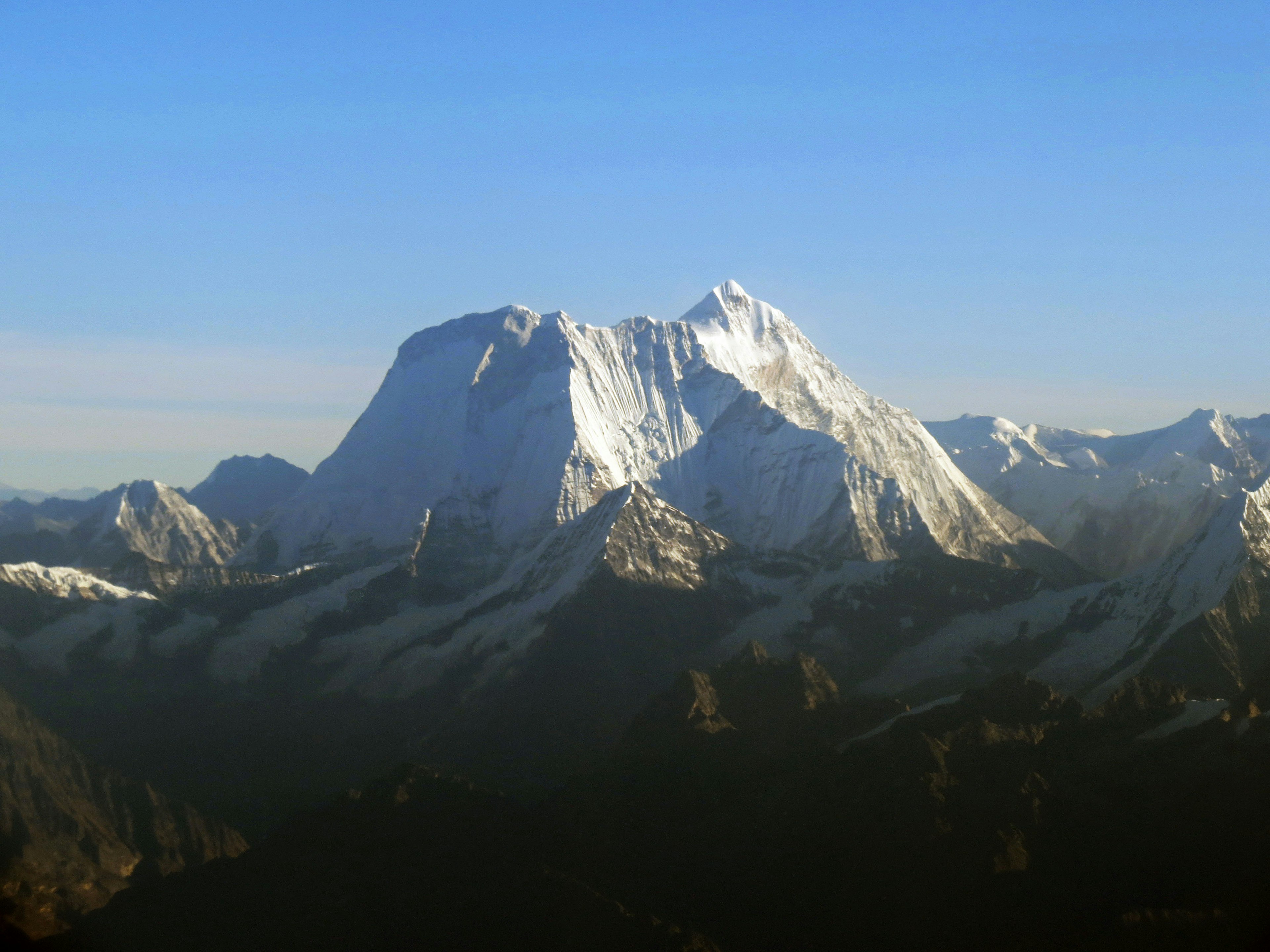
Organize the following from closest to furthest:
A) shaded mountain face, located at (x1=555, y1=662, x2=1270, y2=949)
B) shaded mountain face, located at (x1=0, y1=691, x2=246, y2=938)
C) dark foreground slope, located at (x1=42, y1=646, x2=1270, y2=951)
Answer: shaded mountain face, located at (x1=555, y1=662, x2=1270, y2=949)
dark foreground slope, located at (x1=42, y1=646, x2=1270, y2=951)
shaded mountain face, located at (x1=0, y1=691, x2=246, y2=938)

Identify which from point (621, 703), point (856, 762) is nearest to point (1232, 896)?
point (856, 762)

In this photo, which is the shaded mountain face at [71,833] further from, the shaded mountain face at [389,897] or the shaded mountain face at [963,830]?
the shaded mountain face at [963,830]

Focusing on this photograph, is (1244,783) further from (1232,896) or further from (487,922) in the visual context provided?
(487,922)

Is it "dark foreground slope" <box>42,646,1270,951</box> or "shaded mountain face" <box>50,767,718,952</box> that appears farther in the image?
"shaded mountain face" <box>50,767,718,952</box>

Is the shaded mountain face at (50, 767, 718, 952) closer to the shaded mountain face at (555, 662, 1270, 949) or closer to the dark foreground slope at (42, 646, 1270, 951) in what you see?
the dark foreground slope at (42, 646, 1270, 951)

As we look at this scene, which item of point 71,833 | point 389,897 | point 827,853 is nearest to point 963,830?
point 827,853

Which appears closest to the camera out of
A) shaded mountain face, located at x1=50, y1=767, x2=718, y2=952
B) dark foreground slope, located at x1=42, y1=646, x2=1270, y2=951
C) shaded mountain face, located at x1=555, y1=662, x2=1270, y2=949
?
shaded mountain face, located at x1=555, y1=662, x2=1270, y2=949

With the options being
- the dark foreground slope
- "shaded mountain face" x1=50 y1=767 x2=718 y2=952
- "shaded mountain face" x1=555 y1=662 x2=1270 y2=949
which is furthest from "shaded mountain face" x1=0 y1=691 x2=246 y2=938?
"shaded mountain face" x1=555 y1=662 x2=1270 y2=949

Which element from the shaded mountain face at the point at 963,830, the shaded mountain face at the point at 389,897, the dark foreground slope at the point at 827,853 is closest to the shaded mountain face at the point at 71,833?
the shaded mountain face at the point at 389,897

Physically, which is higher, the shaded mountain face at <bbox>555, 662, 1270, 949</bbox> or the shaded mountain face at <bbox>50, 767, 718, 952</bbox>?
the shaded mountain face at <bbox>555, 662, 1270, 949</bbox>
